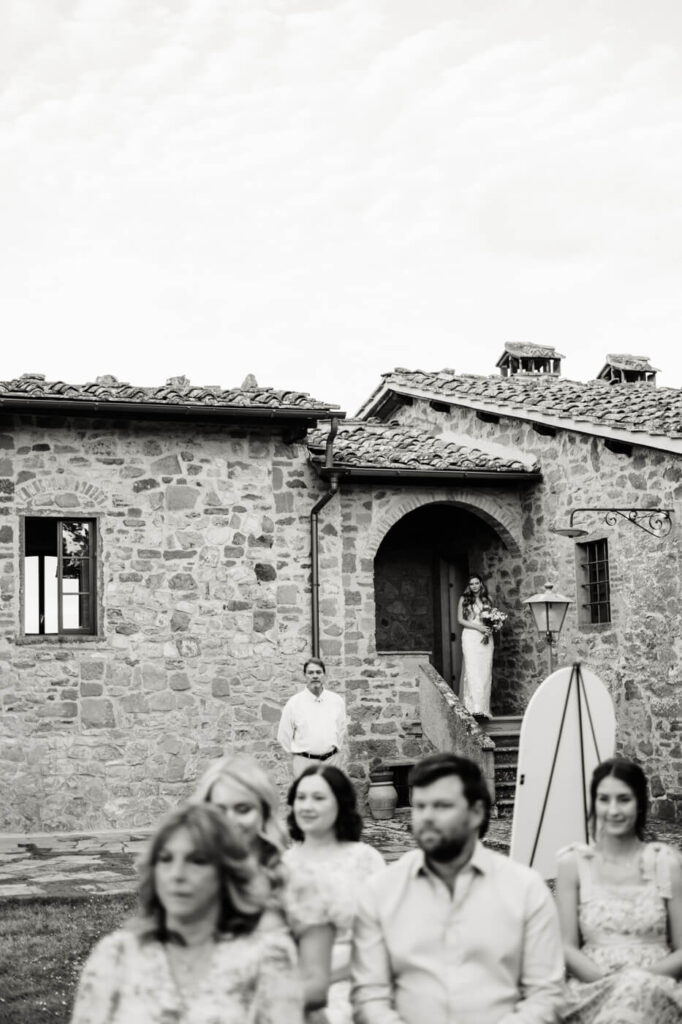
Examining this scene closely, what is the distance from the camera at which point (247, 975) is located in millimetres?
2904

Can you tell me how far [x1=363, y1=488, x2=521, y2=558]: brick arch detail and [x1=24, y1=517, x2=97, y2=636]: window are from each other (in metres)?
2.96

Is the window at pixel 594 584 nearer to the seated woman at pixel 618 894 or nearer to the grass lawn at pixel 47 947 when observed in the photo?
the grass lawn at pixel 47 947

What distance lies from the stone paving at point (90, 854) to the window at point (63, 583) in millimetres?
2004

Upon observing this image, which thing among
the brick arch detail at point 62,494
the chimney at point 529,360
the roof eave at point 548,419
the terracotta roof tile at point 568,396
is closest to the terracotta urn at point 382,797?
the brick arch detail at point 62,494

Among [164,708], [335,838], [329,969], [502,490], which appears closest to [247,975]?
[329,969]

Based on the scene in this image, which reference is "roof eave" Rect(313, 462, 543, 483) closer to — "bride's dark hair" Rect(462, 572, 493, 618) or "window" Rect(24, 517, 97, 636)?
"bride's dark hair" Rect(462, 572, 493, 618)

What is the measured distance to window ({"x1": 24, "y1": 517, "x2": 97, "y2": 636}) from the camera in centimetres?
1255

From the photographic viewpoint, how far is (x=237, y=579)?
1294 centimetres

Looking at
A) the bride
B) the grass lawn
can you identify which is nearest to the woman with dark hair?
the grass lawn

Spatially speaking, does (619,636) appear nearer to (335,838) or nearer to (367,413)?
(367,413)

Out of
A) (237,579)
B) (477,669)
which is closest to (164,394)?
(237,579)

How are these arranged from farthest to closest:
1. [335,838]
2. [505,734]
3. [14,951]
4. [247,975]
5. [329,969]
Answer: [505,734], [14,951], [335,838], [329,969], [247,975]

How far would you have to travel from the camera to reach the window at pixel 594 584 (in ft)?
43.4

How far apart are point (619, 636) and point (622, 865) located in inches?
342
